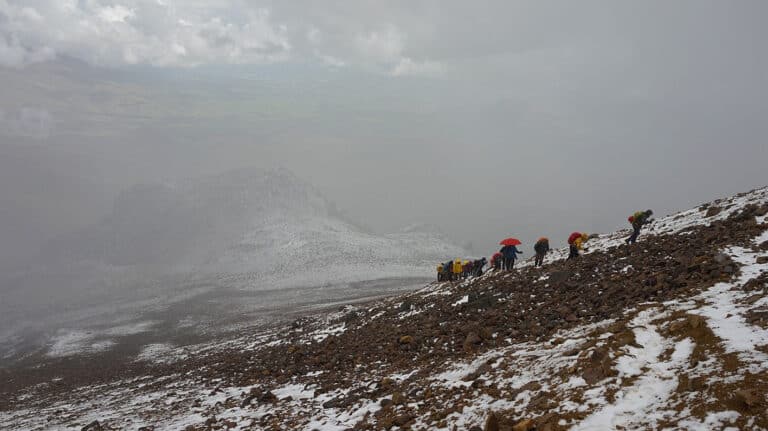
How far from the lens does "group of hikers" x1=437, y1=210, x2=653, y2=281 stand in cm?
2027

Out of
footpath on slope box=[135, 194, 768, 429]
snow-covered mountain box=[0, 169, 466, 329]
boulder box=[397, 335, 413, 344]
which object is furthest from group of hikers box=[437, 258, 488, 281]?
snow-covered mountain box=[0, 169, 466, 329]

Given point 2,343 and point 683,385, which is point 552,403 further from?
point 2,343

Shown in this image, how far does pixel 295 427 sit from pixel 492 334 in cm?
623

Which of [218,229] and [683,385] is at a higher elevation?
[218,229]

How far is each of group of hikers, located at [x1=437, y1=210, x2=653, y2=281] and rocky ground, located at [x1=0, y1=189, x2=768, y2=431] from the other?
40.4 inches

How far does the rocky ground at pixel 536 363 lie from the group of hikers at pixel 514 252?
1.03m

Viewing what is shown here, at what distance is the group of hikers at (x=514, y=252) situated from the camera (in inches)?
798

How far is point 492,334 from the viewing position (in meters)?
13.0

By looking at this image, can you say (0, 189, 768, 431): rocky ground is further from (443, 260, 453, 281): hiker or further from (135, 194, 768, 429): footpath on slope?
(443, 260, 453, 281): hiker

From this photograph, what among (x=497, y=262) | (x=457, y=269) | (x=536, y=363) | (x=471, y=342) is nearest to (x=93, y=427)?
(x=471, y=342)

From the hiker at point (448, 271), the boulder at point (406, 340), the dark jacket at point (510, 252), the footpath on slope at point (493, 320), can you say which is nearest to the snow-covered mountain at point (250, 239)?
the hiker at point (448, 271)

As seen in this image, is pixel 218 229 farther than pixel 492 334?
Yes

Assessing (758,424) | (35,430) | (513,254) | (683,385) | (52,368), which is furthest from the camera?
(52,368)

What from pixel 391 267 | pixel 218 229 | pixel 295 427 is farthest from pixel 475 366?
pixel 218 229
